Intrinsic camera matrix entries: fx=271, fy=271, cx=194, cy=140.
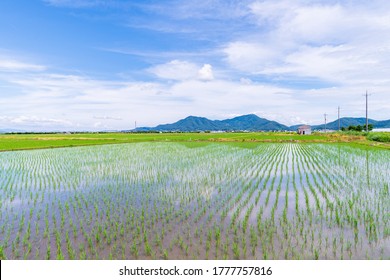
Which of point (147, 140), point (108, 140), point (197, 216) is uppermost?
point (108, 140)

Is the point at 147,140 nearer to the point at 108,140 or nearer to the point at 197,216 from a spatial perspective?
the point at 108,140

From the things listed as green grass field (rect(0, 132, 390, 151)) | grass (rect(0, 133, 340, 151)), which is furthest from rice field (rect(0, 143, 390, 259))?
grass (rect(0, 133, 340, 151))

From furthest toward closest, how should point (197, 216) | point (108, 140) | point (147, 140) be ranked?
point (147, 140) < point (108, 140) < point (197, 216)

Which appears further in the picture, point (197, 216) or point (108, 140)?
point (108, 140)

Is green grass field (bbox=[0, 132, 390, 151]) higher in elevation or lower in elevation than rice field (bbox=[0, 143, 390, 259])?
higher

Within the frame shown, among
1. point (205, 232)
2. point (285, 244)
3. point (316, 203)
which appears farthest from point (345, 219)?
point (205, 232)

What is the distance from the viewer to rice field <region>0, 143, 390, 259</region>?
183 inches

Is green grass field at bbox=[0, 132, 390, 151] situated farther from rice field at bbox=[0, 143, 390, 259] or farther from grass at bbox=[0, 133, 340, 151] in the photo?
rice field at bbox=[0, 143, 390, 259]

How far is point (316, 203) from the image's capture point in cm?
734

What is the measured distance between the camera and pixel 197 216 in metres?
6.35

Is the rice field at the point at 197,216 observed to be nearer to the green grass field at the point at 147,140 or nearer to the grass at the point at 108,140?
the green grass field at the point at 147,140

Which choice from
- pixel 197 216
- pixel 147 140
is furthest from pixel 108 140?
pixel 197 216

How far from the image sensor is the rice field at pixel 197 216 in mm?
4656
